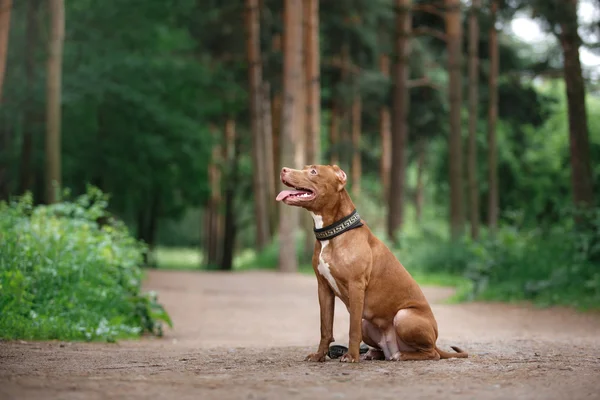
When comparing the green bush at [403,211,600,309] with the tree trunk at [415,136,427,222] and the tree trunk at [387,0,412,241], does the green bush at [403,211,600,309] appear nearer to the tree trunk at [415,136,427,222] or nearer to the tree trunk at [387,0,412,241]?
the tree trunk at [387,0,412,241]

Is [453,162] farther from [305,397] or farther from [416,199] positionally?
[416,199]

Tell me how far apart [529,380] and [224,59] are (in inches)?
1400

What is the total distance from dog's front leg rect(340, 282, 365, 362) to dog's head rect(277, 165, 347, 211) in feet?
2.68

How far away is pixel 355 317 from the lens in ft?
24.0

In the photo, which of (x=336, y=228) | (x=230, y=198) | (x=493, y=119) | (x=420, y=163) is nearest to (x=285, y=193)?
(x=336, y=228)

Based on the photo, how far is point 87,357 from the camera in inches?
322

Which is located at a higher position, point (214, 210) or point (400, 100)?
point (400, 100)

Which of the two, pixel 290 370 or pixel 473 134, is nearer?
pixel 290 370

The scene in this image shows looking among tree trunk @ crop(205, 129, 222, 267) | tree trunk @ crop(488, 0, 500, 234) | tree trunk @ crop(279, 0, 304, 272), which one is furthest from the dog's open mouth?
tree trunk @ crop(205, 129, 222, 267)

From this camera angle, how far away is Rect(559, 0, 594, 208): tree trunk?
1770cm

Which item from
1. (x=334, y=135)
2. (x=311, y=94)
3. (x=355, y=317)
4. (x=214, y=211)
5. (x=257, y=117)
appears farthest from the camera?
(x=214, y=211)

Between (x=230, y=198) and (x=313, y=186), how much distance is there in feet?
100

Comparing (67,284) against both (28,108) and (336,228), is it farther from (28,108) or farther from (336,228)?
(28,108)

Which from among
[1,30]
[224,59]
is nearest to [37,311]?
[1,30]
